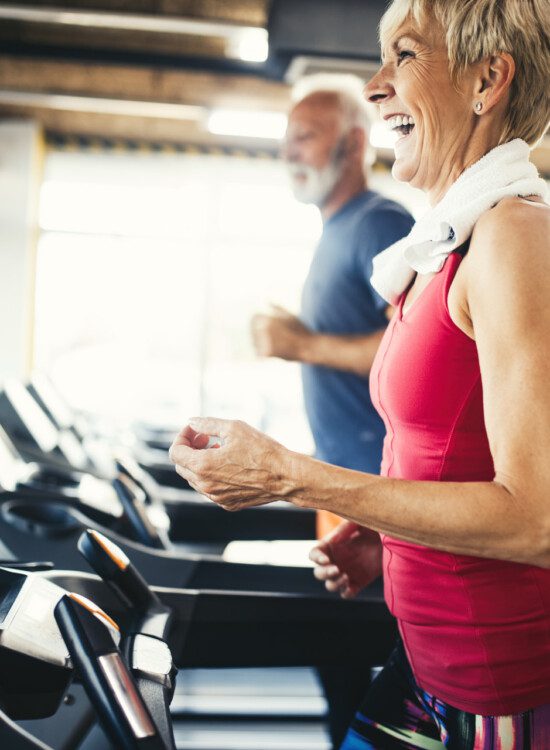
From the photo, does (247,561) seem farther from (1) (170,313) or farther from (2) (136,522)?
(1) (170,313)

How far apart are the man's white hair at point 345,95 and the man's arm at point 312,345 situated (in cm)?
83

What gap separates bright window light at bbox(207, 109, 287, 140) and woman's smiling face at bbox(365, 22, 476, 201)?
182 inches

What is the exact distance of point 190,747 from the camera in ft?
8.30

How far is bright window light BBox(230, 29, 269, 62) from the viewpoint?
14.0 ft

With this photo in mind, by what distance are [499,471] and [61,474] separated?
216cm

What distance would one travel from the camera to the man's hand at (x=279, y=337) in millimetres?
1946

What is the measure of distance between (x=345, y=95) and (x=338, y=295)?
745 mm

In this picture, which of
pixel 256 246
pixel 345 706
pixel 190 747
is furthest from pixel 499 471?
pixel 256 246

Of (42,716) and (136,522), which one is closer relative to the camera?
(42,716)

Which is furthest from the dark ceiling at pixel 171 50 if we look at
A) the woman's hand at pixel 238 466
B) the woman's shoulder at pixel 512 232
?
the woman's hand at pixel 238 466

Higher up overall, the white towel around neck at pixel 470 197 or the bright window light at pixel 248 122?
the bright window light at pixel 248 122

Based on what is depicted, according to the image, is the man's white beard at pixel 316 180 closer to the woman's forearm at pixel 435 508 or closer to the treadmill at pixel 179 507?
the treadmill at pixel 179 507

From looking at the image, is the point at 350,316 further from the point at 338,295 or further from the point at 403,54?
the point at 403,54

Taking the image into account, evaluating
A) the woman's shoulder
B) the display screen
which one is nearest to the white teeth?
→ the woman's shoulder
